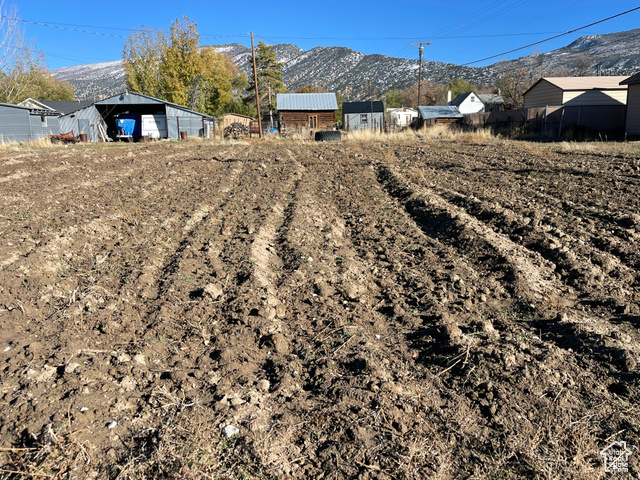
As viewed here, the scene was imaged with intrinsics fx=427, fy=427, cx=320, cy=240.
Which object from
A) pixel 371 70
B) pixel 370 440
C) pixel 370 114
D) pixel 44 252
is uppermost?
pixel 371 70

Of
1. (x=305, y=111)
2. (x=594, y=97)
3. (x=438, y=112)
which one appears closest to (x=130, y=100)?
(x=305, y=111)

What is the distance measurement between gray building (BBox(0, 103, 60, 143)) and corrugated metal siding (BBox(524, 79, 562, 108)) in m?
38.3

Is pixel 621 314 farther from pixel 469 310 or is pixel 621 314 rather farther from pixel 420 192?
pixel 420 192

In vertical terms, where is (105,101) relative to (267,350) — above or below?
above

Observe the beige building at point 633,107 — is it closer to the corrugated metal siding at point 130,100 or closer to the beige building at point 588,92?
the beige building at point 588,92

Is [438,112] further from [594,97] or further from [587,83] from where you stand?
[594,97]

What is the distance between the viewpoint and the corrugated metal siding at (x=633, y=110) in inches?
925

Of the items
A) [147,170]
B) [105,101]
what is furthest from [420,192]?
[105,101]

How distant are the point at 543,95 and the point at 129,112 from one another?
34.9 m

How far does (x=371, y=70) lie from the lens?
16575 centimetres

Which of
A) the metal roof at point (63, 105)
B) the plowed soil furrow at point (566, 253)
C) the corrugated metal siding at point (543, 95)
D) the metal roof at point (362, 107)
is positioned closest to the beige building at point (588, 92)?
the corrugated metal siding at point (543, 95)

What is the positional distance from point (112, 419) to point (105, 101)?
37664 millimetres

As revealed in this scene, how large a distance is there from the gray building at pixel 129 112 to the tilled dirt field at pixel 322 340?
29649 millimetres

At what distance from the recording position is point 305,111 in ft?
151
